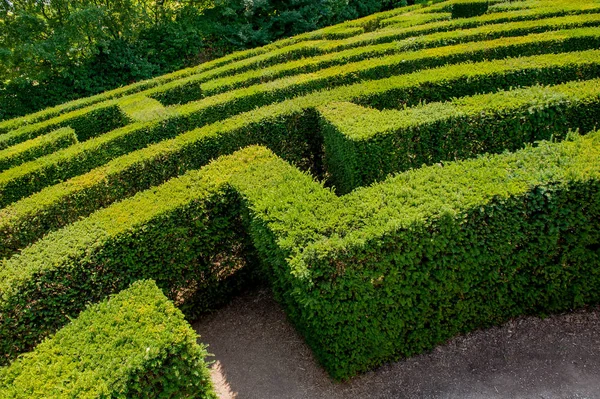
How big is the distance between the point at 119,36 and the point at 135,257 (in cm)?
2007

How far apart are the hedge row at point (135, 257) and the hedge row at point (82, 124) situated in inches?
310

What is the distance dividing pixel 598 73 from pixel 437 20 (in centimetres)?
932

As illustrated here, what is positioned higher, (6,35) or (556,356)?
(6,35)

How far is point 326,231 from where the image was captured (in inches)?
233

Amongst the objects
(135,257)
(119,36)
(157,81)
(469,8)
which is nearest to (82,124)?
(157,81)

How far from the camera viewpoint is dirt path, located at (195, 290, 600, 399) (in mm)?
5902

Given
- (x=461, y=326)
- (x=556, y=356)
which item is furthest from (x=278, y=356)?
(x=556, y=356)

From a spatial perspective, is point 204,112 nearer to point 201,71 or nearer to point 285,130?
point 285,130

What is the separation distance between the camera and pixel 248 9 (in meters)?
24.0

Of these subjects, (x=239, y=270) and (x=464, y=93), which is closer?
(x=239, y=270)

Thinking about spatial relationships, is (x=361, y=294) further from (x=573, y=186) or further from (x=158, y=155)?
(x=158, y=155)

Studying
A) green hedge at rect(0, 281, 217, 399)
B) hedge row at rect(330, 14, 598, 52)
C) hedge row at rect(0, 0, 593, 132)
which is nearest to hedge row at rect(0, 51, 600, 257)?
hedge row at rect(330, 14, 598, 52)

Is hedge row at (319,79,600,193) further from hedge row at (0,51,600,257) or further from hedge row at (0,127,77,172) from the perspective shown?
hedge row at (0,127,77,172)

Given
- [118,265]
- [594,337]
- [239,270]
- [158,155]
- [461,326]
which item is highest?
[158,155]
